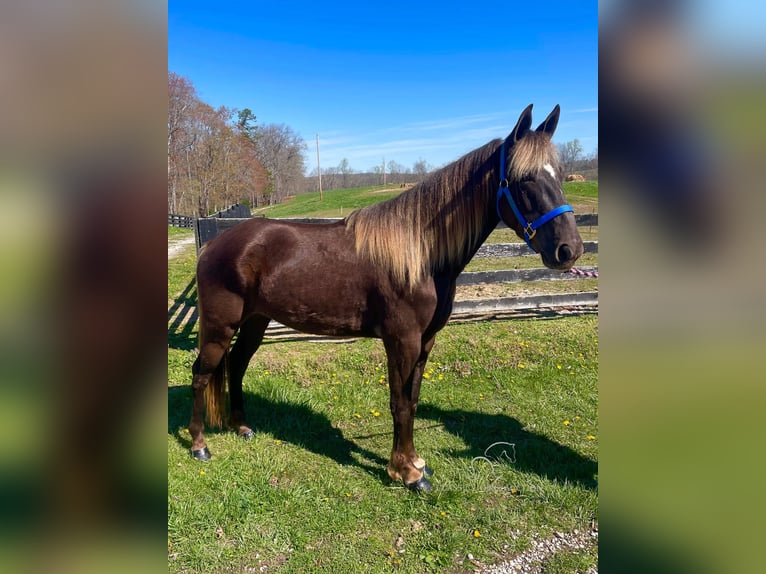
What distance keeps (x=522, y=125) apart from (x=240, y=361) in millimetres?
2764

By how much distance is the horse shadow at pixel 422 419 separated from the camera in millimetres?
3186

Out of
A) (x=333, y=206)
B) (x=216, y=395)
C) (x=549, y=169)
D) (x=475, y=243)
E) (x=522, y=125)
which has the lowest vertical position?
(x=216, y=395)

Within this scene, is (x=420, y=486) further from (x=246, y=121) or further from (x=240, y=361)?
(x=246, y=121)

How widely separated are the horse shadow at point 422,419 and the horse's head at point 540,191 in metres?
1.58

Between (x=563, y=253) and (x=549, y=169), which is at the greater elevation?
(x=549, y=169)

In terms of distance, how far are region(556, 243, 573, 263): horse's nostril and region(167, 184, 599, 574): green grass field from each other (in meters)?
1.55

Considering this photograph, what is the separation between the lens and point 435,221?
2.81m

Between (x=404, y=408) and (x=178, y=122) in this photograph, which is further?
(x=178, y=122)

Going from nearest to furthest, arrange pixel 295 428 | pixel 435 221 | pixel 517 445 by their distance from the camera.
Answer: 1. pixel 435 221
2. pixel 517 445
3. pixel 295 428

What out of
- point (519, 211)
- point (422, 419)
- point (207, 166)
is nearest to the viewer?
point (519, 211)

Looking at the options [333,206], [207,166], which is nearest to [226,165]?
[207,166]
